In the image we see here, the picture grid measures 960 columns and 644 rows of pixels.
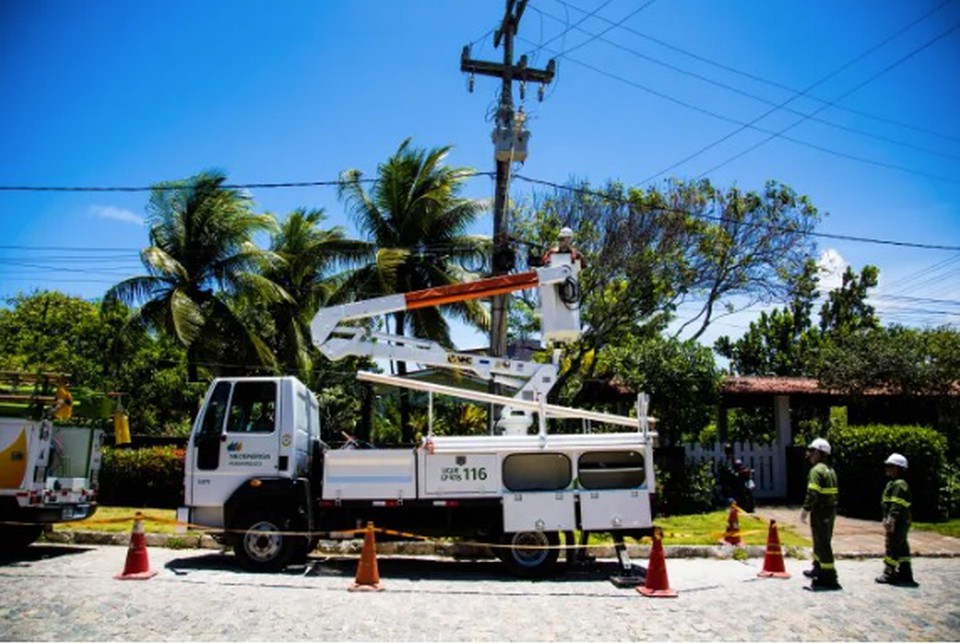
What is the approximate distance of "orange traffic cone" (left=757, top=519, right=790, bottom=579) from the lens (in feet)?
32.3

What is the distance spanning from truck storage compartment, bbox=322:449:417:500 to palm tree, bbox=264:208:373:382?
11379 millimetres

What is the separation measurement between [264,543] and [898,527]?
8.32 metres

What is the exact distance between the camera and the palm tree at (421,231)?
802 inches

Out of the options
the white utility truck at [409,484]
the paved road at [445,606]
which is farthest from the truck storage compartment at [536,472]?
the paved road at [445,606]

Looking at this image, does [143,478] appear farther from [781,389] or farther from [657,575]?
[781,389]

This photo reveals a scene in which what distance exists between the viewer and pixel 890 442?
15828mm

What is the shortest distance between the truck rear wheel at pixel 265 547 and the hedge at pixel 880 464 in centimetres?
1257

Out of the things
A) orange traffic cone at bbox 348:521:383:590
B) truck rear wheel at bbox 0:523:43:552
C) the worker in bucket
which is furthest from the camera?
truck rear wheel at bbox 0:523:43:552

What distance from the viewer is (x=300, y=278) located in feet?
74.5

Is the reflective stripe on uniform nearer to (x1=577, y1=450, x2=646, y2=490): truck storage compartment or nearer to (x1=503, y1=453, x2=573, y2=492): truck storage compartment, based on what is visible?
(x1=577, y1=450, x2=646, y2=490): truck storage compartment

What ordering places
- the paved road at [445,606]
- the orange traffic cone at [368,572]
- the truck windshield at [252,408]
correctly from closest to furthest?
the paved road at [445,606] < the orange traffic cone at [368,572] < the truck windshield at [252,408]

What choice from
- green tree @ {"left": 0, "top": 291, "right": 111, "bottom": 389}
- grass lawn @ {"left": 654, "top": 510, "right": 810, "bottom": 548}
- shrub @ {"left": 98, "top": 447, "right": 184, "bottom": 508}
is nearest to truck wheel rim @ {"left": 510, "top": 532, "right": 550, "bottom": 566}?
grass lawn @ {"left": 654, "top": 510, "right": 810, "bottom": 548}

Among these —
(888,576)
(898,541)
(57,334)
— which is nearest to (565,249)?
(898,541)

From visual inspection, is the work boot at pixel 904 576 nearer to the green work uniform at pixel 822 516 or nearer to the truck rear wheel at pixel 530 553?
the green work uniform at pixel 822 516
